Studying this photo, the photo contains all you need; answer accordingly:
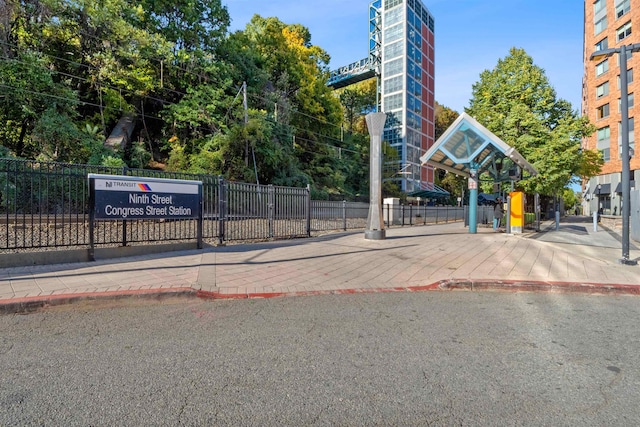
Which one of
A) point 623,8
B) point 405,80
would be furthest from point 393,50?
point 623,8

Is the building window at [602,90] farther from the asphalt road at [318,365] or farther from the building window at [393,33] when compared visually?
the asphalt road at [318,365]

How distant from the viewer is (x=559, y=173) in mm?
20625

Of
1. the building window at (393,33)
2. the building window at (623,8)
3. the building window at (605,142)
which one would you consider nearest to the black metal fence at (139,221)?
the building window at (605,142)

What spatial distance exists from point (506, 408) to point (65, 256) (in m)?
8.33

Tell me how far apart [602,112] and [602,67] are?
514 cm

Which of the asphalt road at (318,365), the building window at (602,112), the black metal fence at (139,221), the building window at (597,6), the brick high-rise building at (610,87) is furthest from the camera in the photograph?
the building window at (597,6)

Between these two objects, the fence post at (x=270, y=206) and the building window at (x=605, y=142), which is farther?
the building window at (x=605, y=142)

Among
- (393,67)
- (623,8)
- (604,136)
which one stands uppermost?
(393,67)

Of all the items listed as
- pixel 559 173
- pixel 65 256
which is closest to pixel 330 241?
pixel 65 256

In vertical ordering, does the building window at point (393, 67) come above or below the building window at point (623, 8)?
above

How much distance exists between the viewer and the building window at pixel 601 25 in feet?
126

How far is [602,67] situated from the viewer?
39312 millimetres

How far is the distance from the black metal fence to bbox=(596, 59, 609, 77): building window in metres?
A: 43.1

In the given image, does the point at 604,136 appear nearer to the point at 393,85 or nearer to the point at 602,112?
the point at 602,112
